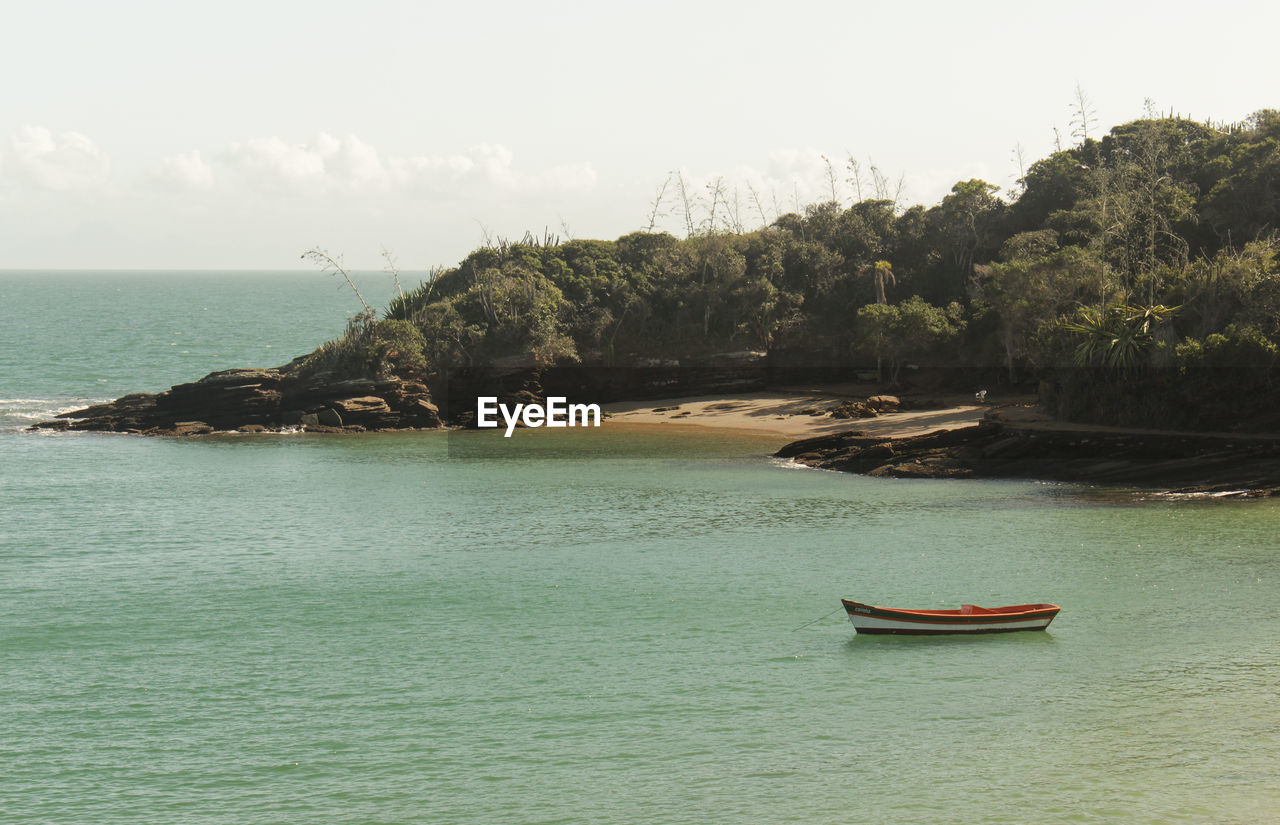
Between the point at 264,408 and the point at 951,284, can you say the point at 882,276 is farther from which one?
the point at 264,408

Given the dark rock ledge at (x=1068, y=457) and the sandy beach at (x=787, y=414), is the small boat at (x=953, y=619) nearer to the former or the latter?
the dark rock ledge at (x=1068, y=457)

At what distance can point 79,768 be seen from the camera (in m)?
19.5

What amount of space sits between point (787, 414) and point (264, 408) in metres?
31.1

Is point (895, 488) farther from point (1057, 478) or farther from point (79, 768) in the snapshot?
point (79, 768)

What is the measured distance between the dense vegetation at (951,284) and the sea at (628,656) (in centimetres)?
1107

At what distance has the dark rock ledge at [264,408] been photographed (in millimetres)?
64375

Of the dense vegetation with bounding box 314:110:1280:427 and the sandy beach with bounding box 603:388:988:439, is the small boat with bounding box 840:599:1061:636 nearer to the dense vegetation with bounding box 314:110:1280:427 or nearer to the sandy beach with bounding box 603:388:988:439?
the dense vegetation with bounding box 314:110:1280:427

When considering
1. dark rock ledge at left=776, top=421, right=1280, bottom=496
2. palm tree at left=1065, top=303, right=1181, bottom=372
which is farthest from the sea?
palm tree at left=1065, top=303, right=1181, bottom=372

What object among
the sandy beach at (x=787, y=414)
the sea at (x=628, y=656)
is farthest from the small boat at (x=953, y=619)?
the sandy beach at (x=787, y=414)

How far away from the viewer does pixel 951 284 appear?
72.9 m

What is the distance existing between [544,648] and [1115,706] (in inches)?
485

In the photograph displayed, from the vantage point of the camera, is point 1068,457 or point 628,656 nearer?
point 628,656

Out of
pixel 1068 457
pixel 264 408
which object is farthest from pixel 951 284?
pixel 264 408

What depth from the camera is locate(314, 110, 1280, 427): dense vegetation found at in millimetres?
48750
